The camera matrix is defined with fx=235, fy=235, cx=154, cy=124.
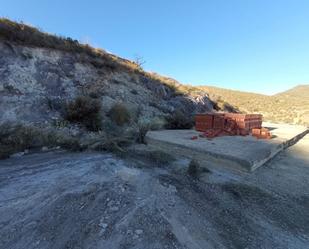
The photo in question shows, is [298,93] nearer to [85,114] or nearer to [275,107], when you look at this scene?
[275,107]

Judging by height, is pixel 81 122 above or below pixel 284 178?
above

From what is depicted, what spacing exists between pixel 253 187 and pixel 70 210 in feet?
10.4

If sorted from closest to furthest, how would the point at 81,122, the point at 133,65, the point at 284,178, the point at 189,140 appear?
the point at 284,178
the point at 189,140
the point at 81,122
the point at 133,65

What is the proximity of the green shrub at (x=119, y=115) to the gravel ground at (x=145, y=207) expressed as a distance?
4903mm

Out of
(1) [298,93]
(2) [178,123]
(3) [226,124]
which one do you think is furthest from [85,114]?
(1) [298,93]

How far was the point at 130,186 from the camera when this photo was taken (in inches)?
155

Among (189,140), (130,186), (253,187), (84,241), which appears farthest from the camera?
(189,140)

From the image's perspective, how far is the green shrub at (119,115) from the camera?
10052 millimetres

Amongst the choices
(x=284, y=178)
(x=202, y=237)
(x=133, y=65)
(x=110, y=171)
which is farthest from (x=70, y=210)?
(x=133, y=65)

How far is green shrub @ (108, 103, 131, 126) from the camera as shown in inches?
396

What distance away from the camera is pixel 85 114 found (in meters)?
9.02

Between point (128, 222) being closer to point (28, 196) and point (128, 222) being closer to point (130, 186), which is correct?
point (130, 186)

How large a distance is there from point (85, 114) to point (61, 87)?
3000 millimetres

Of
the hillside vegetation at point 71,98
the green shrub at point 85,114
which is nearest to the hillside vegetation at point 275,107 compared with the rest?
the hillside vegetation at point 71,98
